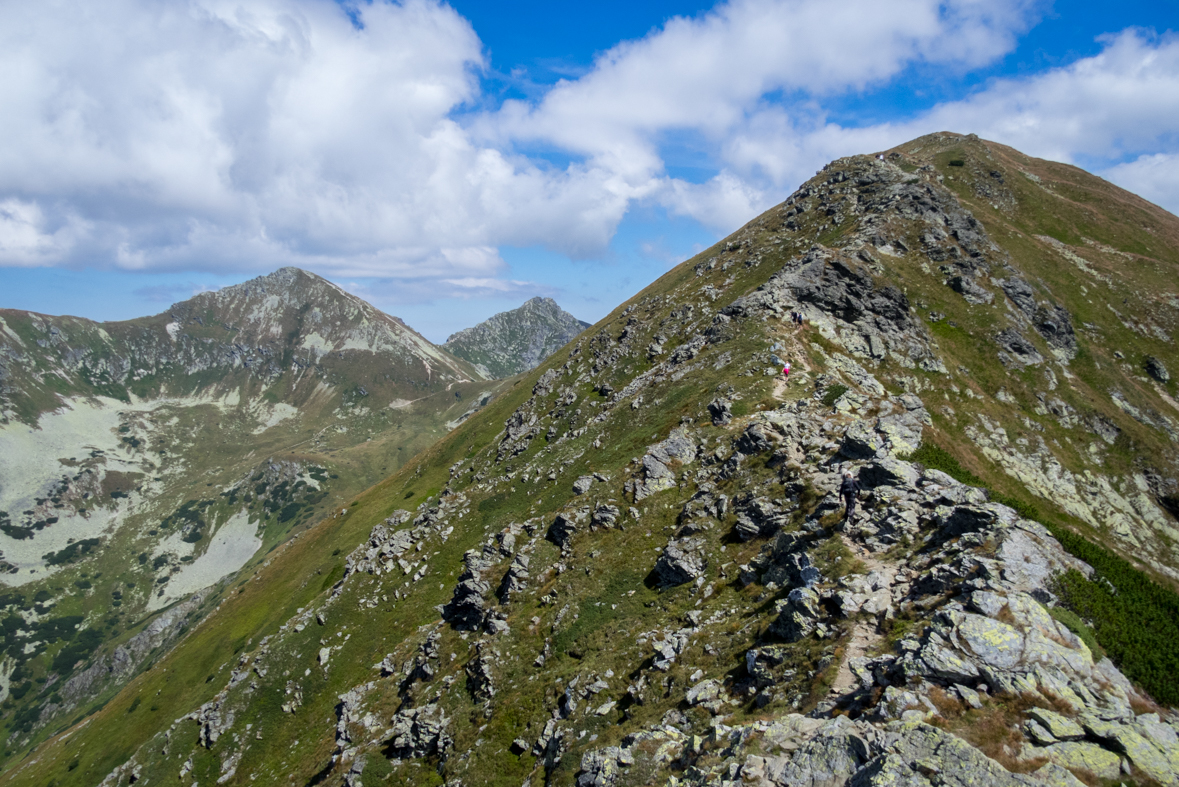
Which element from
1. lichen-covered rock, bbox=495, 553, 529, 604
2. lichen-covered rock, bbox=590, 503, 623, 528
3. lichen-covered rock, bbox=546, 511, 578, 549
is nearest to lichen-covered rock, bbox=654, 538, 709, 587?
lichen-covered rock, bbox=590, 503, 623, 528

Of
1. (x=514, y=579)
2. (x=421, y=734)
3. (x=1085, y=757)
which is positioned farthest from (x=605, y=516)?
(x=1085, y=757)

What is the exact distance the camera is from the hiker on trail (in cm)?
3003

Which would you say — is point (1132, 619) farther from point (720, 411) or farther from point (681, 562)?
point (720, 411)

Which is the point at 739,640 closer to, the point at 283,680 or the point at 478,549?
the point at 478,549

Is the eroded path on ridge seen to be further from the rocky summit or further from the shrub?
the shrub

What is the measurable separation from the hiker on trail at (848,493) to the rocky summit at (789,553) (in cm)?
29

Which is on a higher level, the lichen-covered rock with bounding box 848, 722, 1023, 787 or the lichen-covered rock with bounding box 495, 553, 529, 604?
the lichen-covered rock with bounding box 848, 722, 1023, 787

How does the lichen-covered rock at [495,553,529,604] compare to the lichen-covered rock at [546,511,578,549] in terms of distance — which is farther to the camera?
the lichen-covered rock at [546,511,578,549]

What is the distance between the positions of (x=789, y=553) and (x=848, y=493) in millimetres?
5734

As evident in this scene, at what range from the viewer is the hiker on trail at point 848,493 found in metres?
30.0

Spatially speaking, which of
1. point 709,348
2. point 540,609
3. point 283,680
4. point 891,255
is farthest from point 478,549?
point 891,255

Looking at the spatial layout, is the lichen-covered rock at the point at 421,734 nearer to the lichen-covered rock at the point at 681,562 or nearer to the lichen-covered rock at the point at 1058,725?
the lichen-covered rock at the point at 681,562

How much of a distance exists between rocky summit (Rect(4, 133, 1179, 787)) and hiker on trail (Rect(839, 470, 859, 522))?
293 millimetres

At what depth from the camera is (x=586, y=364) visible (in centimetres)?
10369
